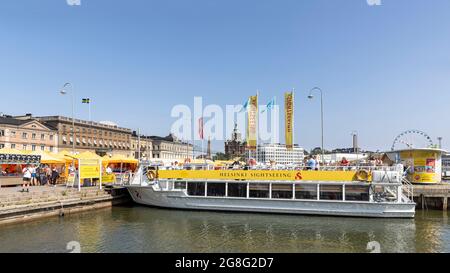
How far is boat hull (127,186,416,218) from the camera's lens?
79.7ft

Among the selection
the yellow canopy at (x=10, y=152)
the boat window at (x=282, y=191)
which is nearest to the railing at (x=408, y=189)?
the boat window at (x=282, y=191)

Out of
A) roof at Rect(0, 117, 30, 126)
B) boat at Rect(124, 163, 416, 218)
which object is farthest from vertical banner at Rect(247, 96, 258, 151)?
roof at Rect(0, 117, 30, 126)

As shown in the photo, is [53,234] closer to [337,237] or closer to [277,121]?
[337,237]

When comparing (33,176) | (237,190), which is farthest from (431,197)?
(33,176)

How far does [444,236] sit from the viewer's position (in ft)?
62.4

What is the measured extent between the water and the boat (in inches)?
42.4

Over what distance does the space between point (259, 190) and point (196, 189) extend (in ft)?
17.3

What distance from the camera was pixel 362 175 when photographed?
2517cm

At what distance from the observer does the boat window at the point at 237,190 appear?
89.0 feet

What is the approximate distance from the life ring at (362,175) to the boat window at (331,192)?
151 cm

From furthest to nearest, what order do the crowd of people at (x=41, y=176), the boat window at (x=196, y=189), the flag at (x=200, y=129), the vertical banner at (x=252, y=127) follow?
the flag at (x=200, y=129)
the vertical banner at (x=252, y=127)
the crowd of people at (x=41, y=176)
the boat window at (x=196, y=189)

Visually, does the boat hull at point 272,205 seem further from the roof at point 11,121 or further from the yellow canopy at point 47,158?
the roof at point 11,121

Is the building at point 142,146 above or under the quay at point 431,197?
above

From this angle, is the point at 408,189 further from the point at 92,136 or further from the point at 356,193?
the point at 92,136
